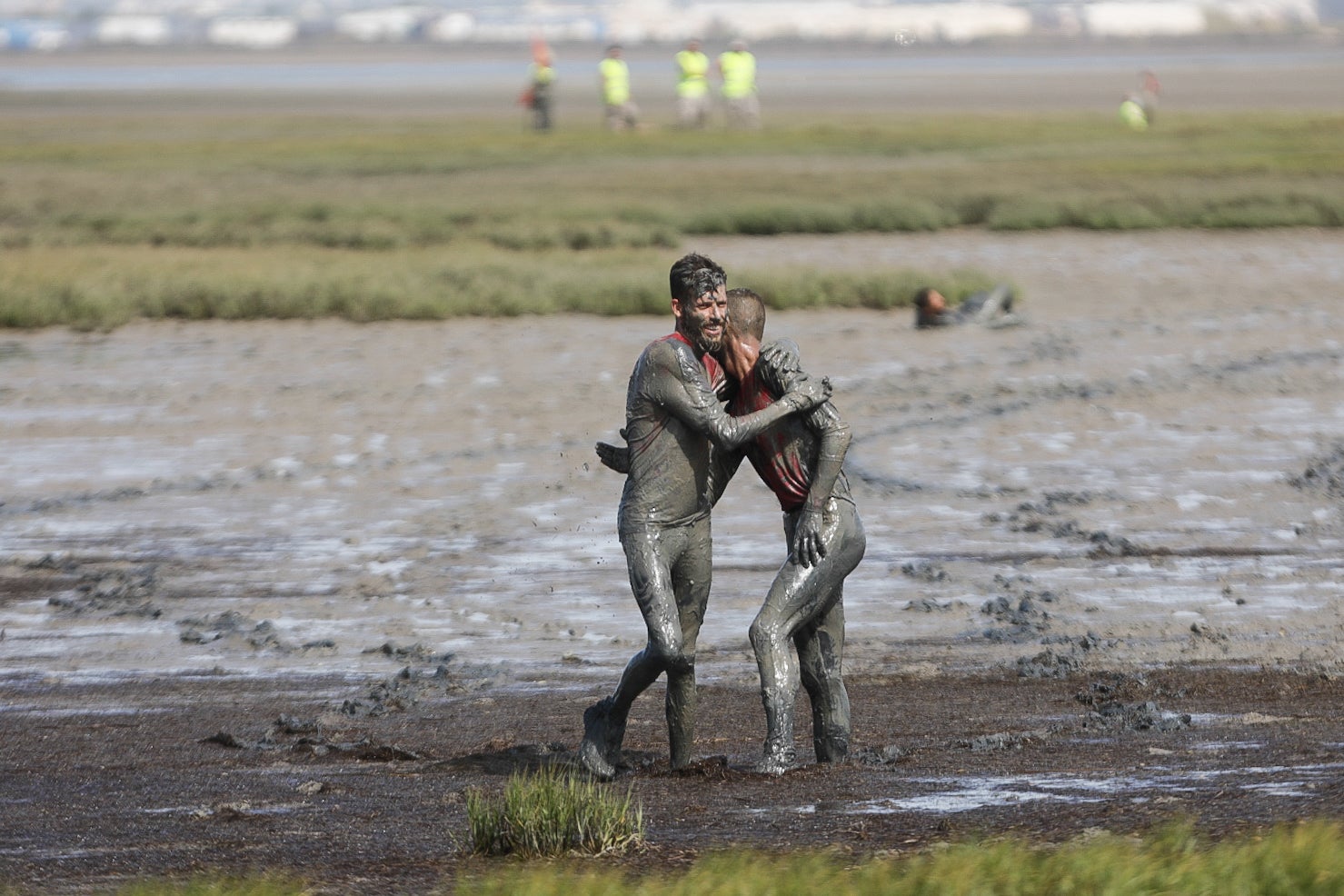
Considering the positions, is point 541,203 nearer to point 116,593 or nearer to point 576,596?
point 116,593

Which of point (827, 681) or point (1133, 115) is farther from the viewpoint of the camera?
point (1133, 115)

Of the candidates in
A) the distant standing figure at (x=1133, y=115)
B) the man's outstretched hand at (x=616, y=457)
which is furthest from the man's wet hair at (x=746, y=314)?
the distant standing figure at (x=1133, y=115)

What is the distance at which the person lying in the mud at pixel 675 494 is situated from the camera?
24.2 ft

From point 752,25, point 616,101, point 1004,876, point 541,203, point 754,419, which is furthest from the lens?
point 752,25

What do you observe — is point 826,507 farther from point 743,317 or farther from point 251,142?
point 251,142

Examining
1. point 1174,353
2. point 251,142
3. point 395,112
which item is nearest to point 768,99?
point 395,112

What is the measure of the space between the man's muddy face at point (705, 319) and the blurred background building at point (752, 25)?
122615mm

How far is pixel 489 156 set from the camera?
4181cm

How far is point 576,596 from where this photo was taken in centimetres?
1098

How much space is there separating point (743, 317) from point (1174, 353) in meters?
12.2

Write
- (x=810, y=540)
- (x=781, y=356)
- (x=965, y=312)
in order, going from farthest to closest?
1. (x=965, y=312)
2. (x=810, y=540)
3. (x=781, y=356)

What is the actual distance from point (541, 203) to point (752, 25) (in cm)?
12959

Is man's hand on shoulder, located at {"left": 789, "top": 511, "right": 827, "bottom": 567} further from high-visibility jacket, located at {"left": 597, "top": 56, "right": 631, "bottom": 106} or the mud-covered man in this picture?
high-visibility jacket, located at {"left": 597, "top": 56, "right": 631, "bottom": 106}

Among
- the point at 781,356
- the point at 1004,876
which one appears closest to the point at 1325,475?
the point at 781,356
